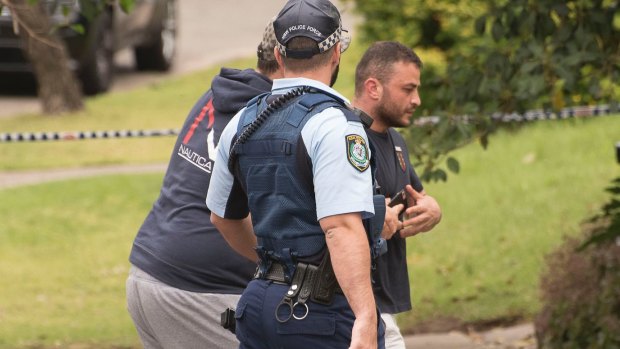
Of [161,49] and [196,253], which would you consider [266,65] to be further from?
[161,49]

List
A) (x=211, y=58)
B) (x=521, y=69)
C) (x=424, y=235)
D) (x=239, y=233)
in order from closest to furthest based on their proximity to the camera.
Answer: (x=239, y=233) < (x=521, y=69) < (x=424, y=235) < (x=211, y=58)

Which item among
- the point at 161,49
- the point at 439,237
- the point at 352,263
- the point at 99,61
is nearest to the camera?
the point at 352,263

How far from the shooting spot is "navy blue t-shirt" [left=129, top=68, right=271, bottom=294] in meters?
4.17

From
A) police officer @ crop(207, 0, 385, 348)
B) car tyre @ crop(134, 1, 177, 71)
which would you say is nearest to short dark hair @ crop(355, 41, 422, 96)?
police officer @ crop(207, 0, 385, 348)

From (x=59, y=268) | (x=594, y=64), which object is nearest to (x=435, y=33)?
(x=59, y=268)

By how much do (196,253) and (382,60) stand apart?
0.91m

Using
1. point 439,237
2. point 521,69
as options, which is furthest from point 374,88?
point 439,237

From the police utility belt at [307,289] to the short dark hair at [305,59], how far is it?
21.0 inches

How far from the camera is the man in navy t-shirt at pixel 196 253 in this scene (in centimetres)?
418

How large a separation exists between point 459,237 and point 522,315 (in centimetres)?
157

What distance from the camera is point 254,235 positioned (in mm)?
3828

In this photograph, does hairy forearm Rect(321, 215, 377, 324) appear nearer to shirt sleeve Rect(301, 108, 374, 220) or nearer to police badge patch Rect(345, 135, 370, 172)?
shirt sleeve Rect(301, 108, 374, 220)

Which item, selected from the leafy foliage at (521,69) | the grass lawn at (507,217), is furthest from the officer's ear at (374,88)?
the grass lawn at (507,217)

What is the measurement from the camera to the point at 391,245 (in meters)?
4.09
